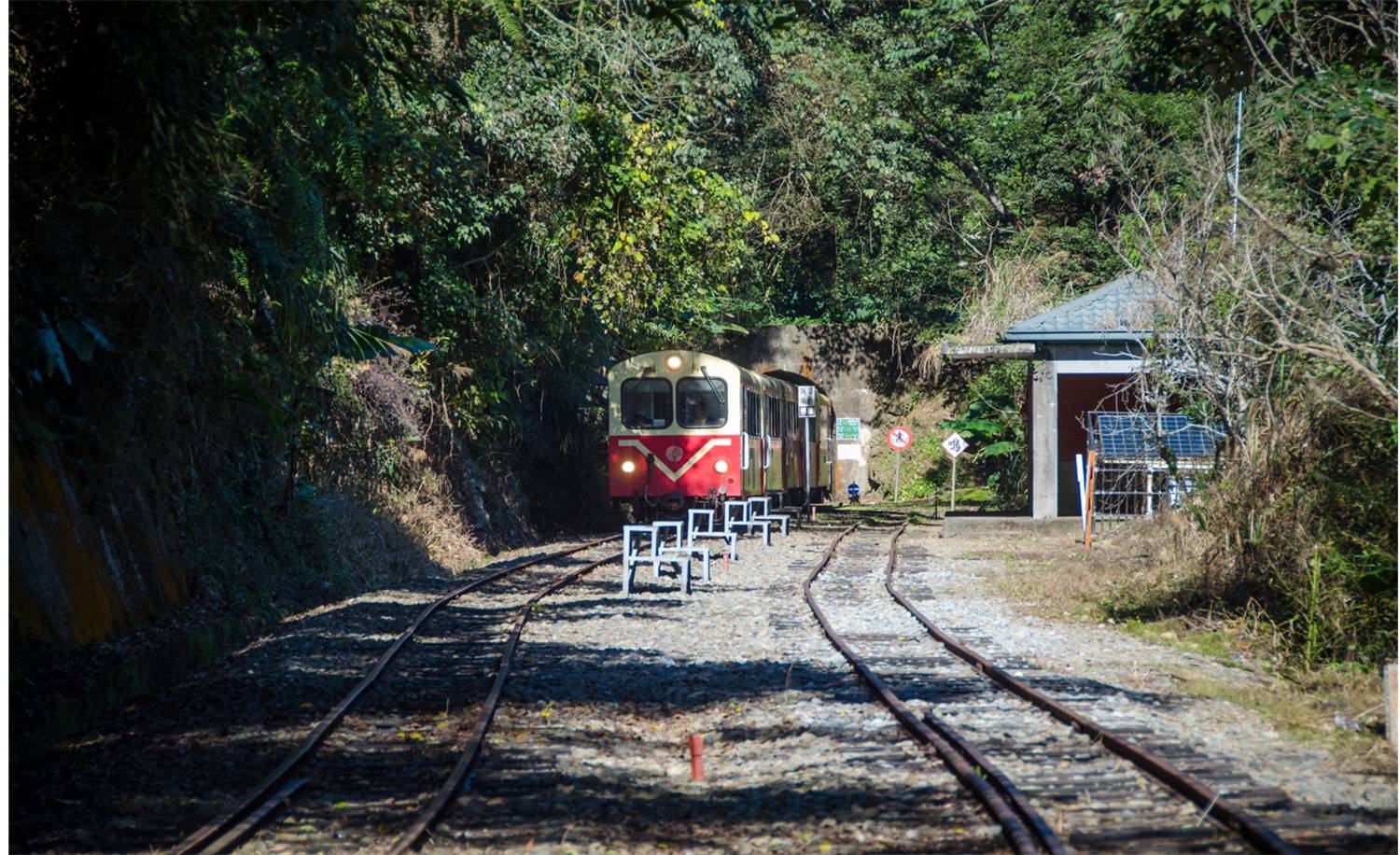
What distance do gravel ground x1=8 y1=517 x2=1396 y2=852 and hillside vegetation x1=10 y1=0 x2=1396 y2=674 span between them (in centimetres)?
185

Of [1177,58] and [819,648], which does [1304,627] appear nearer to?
[819,648]

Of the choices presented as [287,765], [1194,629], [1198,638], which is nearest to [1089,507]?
[1194,629]

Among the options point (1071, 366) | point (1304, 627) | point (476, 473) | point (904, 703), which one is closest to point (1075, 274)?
point (1071, 366)

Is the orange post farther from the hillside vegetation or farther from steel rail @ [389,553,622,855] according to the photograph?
steel rail @ [389,553,622,855]

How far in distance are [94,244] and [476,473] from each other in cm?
1558

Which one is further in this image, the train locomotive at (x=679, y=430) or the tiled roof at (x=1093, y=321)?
the train locomotive at (x=679, y=430)

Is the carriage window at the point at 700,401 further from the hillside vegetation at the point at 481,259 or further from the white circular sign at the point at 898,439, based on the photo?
the white circular sign at the point at 898,439

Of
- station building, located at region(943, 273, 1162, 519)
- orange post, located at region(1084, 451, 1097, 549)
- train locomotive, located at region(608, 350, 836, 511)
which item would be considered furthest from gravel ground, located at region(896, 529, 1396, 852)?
train locomotive, located at region(608, 350, 836, 511)

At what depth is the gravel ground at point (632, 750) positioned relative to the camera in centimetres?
599

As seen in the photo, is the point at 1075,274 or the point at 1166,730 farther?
the point at 1075,274

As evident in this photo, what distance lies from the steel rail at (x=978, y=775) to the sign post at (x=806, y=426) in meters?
21.3

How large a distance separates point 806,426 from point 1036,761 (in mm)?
26787

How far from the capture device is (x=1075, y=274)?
35438 mm

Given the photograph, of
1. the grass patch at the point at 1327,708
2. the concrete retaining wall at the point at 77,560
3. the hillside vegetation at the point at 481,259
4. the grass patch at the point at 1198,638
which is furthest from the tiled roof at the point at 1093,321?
the concrete retaining wall at the point at 77,560
